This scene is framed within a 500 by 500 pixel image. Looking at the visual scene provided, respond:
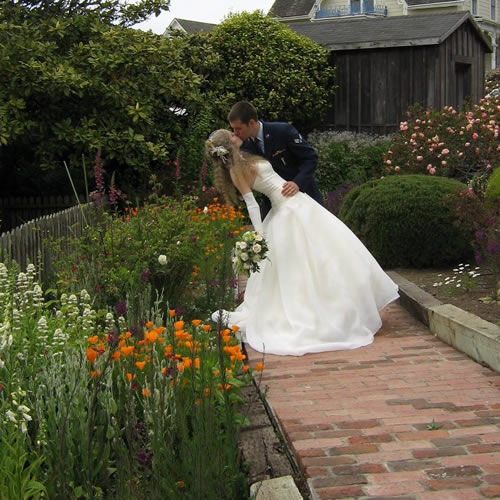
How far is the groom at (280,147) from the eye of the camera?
7367mm

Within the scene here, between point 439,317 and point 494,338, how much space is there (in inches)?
47.8

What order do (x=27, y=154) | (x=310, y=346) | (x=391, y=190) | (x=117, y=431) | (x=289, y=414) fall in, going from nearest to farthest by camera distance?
1. (x=117, y=431)
2. (x=289, y=414)
3. (x=310, y=346)
4. (x=391, y=190)
5. (x=27, y=154)

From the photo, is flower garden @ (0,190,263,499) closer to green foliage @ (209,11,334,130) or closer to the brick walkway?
the brick walkway

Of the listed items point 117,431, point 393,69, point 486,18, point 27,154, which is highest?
point 486,18

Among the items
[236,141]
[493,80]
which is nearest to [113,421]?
[236,141]

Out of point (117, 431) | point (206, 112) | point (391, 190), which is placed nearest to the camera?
point (117, 431)

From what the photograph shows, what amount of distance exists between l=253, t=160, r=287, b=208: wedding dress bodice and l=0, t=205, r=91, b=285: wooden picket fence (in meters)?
1.74

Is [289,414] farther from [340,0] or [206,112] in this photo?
[340,0]

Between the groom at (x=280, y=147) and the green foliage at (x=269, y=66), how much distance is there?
33.4 feet

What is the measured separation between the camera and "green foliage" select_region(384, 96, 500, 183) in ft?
45.1

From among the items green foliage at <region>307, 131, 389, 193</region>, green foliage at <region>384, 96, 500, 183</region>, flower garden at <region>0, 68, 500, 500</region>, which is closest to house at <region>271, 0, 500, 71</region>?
green foliage at <region>307, 131, 389, 193</region>

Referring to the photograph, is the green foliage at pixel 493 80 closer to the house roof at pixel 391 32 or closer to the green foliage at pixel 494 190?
the house roof at pixel 391 32

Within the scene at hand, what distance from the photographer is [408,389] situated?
5508mm

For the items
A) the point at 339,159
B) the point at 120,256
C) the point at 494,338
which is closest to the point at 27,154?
the point at 339,159
